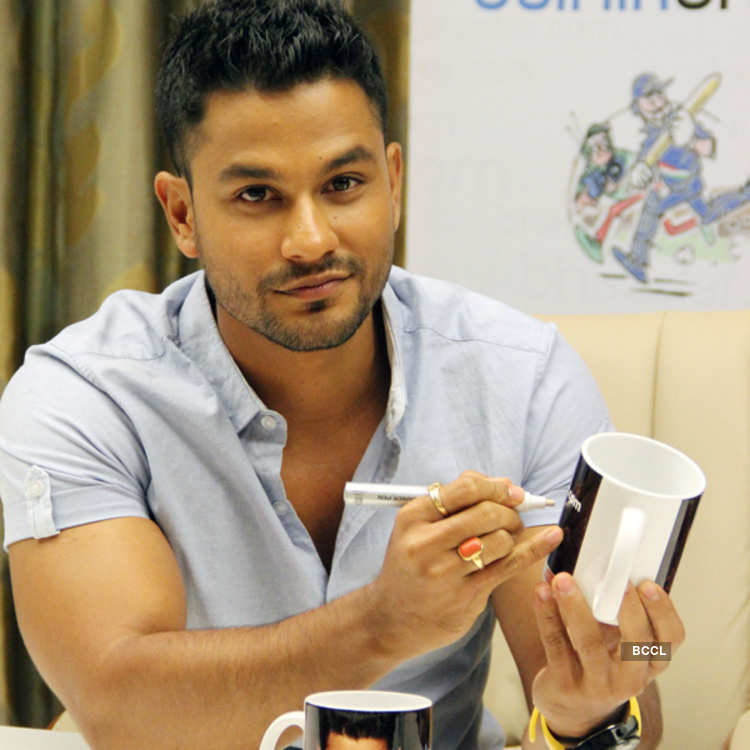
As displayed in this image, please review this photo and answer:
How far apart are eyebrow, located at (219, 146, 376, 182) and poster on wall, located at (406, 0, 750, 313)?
2.76 feet

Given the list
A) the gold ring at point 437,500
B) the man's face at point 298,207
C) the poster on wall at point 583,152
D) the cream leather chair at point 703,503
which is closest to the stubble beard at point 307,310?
the man's face at point 298,207

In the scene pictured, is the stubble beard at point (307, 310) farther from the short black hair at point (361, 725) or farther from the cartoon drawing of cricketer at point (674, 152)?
the cartoon drawing of cricketer at point (674, 152)

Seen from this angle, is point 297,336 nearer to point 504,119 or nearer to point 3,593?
point 504,119

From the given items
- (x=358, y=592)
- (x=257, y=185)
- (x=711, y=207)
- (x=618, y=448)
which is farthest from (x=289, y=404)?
(x=711, y=207)

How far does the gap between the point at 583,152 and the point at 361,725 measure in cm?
148

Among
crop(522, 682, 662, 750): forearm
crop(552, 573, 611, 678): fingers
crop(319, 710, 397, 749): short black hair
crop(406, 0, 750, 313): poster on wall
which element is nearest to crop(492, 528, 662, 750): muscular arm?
crop(522, 682, 662, 750): forearm

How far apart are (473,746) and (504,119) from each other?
114cm

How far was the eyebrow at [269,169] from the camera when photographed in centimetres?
108

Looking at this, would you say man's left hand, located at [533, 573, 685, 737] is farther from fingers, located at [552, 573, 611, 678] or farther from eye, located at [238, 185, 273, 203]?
eye, located at [238, 185, 273, 203]

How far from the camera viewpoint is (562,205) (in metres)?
1.92

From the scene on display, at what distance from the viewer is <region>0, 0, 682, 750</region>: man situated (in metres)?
0.89

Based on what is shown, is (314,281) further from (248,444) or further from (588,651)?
(588,651)

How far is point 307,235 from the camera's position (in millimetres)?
1059

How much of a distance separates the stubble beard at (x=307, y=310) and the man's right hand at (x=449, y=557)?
1.17 feet
